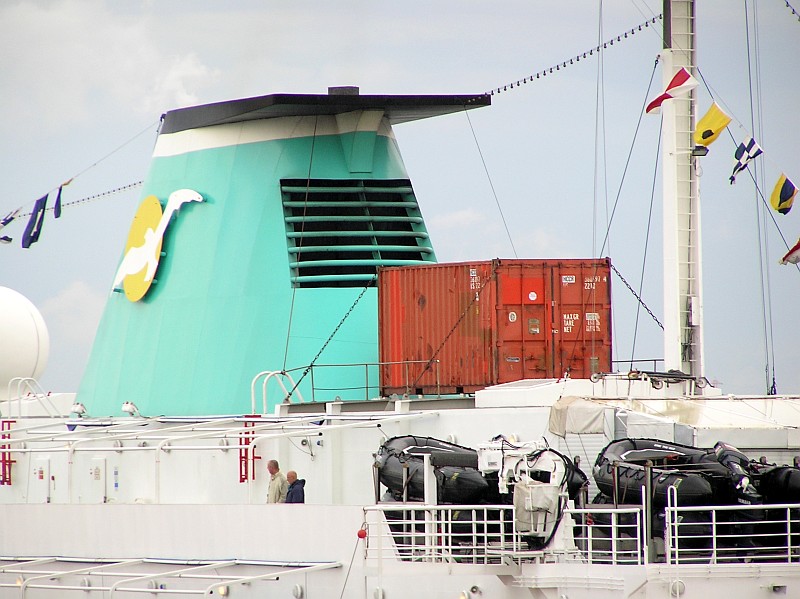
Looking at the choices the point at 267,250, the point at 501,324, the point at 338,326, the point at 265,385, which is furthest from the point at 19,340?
the point at 501,324

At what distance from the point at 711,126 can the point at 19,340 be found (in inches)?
840

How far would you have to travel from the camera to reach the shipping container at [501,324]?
2744 centimetres

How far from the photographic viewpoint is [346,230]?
3106 centimetres

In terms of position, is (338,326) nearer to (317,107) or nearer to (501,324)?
(501,324)

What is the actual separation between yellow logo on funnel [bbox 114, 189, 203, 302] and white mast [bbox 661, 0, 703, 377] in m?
10.7

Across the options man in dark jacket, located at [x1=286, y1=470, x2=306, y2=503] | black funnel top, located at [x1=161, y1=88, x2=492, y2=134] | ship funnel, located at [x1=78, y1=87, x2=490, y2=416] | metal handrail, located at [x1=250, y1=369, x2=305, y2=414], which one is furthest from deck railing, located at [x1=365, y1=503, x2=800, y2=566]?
black funnel top, located at [x1=161, y1=88, x2=492, y2=134]

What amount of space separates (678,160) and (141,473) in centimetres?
1197

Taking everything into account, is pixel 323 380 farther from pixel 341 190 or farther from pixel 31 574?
pixel 31 574

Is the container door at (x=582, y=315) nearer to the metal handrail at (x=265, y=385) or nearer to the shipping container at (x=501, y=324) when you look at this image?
the shipping container at (x=501, y=324)

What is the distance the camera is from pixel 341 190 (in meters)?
31.1

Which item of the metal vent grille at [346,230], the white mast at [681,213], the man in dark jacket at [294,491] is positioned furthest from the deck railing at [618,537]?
the metal vent grille at [346,230]

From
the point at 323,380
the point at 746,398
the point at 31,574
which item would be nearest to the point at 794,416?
the point at 746,398

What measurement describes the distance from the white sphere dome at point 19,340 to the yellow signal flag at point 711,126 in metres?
21.1

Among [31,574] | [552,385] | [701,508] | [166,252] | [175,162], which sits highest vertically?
[175,162]
